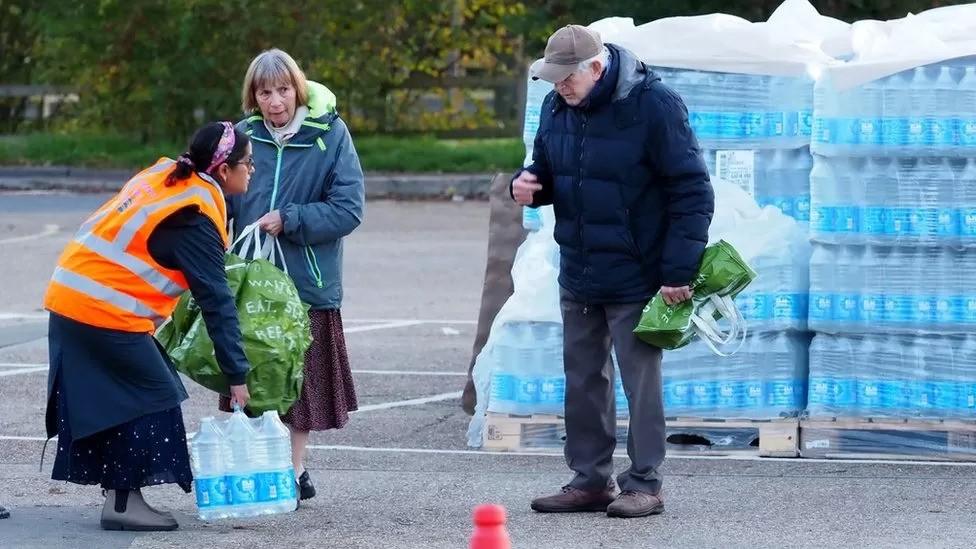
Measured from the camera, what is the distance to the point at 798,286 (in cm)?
780

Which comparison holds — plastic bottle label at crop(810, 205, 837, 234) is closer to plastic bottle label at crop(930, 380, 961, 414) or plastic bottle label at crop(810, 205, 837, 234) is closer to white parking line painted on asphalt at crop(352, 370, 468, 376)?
plastic bottle label at crop(930, 380, 961, 414)

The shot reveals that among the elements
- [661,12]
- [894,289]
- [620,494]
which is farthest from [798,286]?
[661,12]

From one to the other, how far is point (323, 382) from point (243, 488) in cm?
69

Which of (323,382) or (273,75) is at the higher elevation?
(273,75)

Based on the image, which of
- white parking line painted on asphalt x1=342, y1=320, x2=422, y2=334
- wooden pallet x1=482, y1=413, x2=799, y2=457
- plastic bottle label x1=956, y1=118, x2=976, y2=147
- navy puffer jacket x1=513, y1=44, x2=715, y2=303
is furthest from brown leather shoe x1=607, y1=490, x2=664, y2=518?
white parking line painted on asphalt x1=342, y1=320, x2=422, y2=334

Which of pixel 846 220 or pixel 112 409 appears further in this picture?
pixel 846 220

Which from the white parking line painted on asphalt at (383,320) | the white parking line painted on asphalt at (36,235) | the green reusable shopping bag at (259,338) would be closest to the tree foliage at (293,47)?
the white parking line painted on asphalt at (36,235)

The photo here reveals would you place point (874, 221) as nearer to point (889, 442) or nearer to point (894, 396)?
point (894, 396)

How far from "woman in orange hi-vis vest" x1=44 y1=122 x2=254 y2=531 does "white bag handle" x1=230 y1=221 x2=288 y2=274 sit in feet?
1.08

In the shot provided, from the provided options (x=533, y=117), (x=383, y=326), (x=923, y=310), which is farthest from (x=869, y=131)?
(x=383, y=326)

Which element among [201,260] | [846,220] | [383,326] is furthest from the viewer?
[383,326]

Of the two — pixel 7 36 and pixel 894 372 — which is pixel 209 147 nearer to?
pixel 894 372

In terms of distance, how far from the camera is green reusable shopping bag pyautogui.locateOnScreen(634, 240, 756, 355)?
6.29 metres

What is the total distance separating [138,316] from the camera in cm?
604
